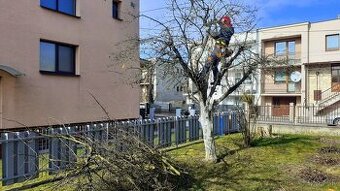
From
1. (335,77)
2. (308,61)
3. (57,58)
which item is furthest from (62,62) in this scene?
(335,77)

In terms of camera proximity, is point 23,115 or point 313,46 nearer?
point 23,115

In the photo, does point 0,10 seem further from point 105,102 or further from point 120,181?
point 120,181

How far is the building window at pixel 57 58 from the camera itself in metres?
13.4

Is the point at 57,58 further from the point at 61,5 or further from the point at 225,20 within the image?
the point at 225,20

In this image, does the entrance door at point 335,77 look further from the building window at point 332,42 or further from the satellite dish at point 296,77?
the satellite dish at point 296,77

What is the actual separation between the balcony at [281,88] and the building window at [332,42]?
4.74 meters

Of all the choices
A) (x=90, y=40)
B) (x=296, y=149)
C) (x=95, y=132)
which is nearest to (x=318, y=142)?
(x=296, y=149)

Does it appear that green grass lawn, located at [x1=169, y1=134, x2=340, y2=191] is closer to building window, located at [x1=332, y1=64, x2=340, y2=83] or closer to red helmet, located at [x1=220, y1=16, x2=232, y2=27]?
red helmet, located at [x1=220, y1=16, x2=232, y2=27]

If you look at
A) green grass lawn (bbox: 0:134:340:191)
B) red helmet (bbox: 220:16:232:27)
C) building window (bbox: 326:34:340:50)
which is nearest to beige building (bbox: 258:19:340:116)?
building window (bbox: 326:34:340:50)

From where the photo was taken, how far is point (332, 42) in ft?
112

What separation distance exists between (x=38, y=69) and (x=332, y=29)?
2988 cm

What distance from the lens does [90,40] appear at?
15461 mm

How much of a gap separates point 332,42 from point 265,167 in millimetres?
30245

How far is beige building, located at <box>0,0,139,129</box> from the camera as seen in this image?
→ 12031 millimetres
